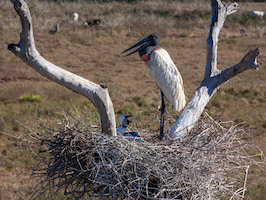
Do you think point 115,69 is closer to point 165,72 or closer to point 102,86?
point 165,72

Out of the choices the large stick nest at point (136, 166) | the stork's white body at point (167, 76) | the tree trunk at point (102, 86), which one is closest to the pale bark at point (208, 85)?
the tree trunk at point (102, 86)

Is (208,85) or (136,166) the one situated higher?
(208,85)

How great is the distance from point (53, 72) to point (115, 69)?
40.9ft

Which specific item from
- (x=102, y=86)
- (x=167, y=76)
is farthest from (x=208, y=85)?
(x=102, y=86)

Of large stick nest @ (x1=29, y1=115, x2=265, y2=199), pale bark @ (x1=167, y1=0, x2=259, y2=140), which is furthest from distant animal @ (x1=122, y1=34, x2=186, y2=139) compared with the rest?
large stick nest @ (x1=29, y1=115, x2=265, y2=199)

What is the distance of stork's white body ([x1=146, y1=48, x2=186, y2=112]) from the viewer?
4445 millimetres

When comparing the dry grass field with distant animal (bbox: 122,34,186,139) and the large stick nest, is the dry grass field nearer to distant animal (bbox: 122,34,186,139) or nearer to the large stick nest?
the large stick nest

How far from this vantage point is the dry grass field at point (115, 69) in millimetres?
8577

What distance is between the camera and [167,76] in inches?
175

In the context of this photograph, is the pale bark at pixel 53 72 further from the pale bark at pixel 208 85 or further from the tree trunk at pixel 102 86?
the pale bark at pixel 208 85

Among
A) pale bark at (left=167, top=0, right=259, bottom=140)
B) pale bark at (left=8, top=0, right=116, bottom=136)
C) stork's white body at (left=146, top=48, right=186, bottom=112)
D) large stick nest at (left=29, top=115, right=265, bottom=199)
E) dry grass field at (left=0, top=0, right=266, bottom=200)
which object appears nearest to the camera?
pale bark at (left=8, top=0, right=116, bottom=136)

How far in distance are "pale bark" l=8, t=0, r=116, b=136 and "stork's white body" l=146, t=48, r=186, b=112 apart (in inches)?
41.9

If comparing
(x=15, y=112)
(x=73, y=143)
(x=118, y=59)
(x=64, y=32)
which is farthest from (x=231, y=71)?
(x=64, y=32)

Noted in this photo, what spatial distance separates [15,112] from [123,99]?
11.2ft
